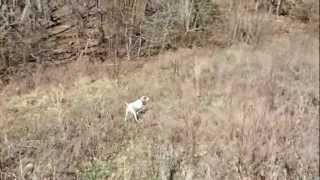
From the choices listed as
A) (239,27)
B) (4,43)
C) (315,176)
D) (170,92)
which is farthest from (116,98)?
(239,27)

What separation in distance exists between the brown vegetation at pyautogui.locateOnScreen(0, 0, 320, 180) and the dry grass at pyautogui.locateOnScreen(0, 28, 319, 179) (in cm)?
1

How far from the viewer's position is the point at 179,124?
5145mm

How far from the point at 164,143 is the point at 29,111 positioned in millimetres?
1544

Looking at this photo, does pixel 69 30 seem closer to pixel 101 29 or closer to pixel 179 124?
pixel 101 29

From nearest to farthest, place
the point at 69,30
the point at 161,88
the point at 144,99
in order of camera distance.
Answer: the point at 144,99, the point at 161,88, the point at 69,30

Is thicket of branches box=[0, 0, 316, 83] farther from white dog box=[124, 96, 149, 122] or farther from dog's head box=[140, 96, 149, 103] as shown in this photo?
white dog box=[124, 96, 149, 122]

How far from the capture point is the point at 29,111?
5.32 m

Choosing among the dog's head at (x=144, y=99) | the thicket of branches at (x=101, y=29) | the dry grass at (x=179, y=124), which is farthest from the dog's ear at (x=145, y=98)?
the thicket of branches at (x=101, y=29)

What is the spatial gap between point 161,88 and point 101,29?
5.26ft

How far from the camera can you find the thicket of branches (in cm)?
653

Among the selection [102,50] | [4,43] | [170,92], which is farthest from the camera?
[102,50]

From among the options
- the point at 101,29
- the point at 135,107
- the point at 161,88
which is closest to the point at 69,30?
the point at 101,29

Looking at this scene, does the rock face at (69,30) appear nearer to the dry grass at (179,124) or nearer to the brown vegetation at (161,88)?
the brown vegetation at (161,88)

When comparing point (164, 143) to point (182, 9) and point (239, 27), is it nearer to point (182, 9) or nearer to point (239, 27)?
point (182, 9)
